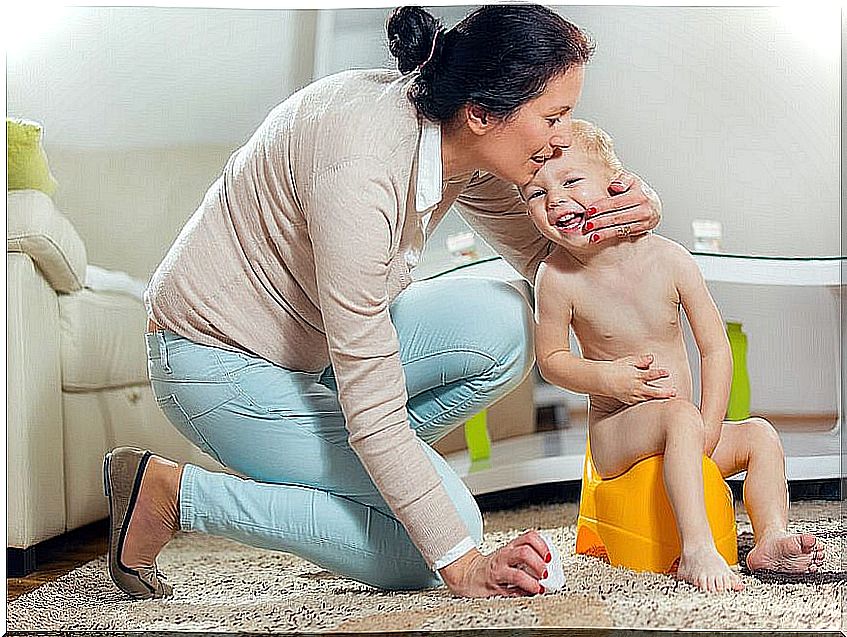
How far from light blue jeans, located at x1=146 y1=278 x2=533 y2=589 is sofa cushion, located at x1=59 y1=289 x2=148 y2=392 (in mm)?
241

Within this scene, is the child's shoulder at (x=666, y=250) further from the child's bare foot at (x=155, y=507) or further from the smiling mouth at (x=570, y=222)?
the child's bare foot at (x=155, y=507)

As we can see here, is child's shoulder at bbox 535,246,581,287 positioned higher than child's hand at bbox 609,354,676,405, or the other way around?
child's shoulder at bbox 535,246,581,287

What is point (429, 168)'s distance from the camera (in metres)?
1.10

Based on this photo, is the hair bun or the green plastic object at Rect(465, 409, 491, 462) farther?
the green plastic object at Rect(465, 409, 491, 462)

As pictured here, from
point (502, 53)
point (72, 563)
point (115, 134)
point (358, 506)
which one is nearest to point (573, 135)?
point (502, 53)

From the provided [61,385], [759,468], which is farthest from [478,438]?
[61,385]

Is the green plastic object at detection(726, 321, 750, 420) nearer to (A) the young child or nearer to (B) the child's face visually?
(A) the young child

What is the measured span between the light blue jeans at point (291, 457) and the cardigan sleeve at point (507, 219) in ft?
0.30

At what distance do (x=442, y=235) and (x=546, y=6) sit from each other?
38 centimetres

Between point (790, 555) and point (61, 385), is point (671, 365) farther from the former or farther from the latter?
point (61, 385)

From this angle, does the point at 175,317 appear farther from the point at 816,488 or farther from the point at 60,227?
the point at 816,488

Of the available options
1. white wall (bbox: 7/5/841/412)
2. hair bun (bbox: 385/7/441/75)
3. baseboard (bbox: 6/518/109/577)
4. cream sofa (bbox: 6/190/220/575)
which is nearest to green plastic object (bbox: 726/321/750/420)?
white wall (bbox: 7/5/841/412)

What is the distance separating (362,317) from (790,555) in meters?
0.54

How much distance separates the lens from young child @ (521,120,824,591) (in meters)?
1.17
